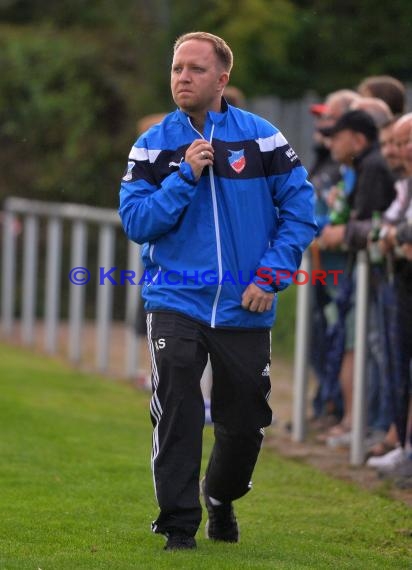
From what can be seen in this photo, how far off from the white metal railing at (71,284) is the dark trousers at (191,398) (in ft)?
19.8

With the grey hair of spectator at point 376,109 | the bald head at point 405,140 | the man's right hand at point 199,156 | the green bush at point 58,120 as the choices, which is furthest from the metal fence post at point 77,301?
the man's right hand at point 199,156

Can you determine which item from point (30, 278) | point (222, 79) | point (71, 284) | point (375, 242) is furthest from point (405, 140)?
point (30, 278)

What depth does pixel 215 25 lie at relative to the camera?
54.1 ft

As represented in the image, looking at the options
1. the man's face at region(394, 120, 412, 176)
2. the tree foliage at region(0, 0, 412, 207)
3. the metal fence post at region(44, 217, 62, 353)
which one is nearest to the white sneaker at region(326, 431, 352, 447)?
the man's face at region(394, 120, 412, 176)

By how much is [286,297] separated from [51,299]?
2263mm

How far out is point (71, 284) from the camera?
47.7ft

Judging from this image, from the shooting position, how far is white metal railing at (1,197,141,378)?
12.6 meters

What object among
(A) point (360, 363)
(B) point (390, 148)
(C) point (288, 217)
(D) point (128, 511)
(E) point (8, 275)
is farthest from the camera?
(E) point (8, 275)

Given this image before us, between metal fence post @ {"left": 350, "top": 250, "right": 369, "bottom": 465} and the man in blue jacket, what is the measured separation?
2631mm

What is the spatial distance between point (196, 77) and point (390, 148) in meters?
2.70

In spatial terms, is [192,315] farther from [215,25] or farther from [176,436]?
[215,25]

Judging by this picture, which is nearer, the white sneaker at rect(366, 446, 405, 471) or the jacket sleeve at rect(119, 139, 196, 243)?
the jacket sleeve at rect(119, 139, 196, 243)

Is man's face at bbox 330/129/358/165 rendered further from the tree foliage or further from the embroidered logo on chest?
the tree foliage

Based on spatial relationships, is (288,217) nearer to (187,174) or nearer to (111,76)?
(187,174)
